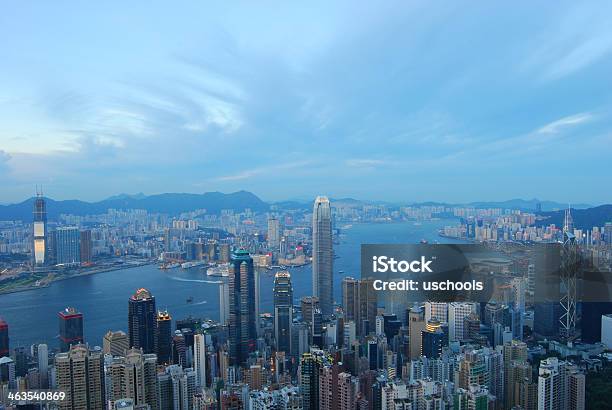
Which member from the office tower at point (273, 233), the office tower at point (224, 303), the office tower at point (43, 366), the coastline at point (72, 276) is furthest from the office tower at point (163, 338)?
the office tower at point (273, 233)

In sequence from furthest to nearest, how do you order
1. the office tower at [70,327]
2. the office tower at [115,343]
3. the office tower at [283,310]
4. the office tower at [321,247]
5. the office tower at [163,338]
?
the office tower at [321,247] < the office tower at [283,310] < the office tower at [70,327] < the office tower at [163,338] < the office tower at [115,343]

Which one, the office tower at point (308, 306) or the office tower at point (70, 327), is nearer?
the office tower at point (70, 327)

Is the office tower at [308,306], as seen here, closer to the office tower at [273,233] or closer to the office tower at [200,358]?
the office tower at [200,358]

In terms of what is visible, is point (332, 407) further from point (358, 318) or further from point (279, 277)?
point (279, 277)

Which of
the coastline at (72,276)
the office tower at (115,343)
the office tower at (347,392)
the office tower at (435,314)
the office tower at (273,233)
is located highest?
the office tower at (273,233)

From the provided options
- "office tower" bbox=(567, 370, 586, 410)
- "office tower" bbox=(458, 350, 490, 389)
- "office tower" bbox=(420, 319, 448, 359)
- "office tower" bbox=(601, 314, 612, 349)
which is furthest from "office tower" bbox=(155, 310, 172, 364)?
"office tower" bbox=(601, 314, 612, 349)

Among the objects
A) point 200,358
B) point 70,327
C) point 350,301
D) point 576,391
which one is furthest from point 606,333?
point 70,327

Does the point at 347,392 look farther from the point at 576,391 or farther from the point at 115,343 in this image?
the point at 115,343

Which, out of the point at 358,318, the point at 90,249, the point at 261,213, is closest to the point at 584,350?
the point at 358,318
